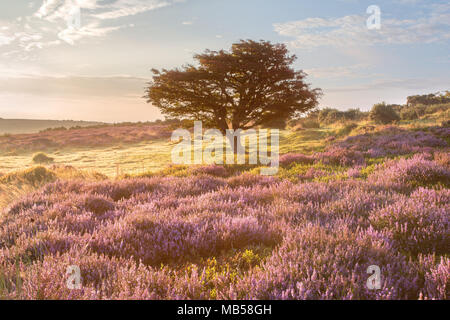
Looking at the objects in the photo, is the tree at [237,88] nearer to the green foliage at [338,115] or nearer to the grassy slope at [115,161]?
the grassy slope at [115,161]

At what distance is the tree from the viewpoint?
1698 cm

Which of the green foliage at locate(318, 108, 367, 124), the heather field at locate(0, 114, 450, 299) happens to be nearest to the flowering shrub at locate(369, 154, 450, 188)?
the heather field at locate(0, 114, 450, 299)

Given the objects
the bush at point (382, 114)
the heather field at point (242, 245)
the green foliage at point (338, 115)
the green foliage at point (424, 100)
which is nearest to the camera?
the heather field at point (242, 245)

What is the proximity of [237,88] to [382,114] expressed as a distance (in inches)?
797

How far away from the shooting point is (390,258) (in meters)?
2.71

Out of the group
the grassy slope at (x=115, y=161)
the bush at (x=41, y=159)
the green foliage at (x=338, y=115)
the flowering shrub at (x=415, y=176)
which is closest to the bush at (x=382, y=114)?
the grassy slope at (x=115, y=161)

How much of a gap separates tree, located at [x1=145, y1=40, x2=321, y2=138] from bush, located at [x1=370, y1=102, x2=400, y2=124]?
15.0 meters

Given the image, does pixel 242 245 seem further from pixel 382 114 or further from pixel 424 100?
pixel 424 100

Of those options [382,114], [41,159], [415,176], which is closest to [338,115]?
[382,114]

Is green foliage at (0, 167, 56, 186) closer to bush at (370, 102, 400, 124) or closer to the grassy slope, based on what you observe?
the grassy slope

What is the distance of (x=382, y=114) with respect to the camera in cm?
2989

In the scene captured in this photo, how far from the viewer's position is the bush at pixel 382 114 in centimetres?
2975

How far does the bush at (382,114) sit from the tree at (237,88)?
49.1 ft
